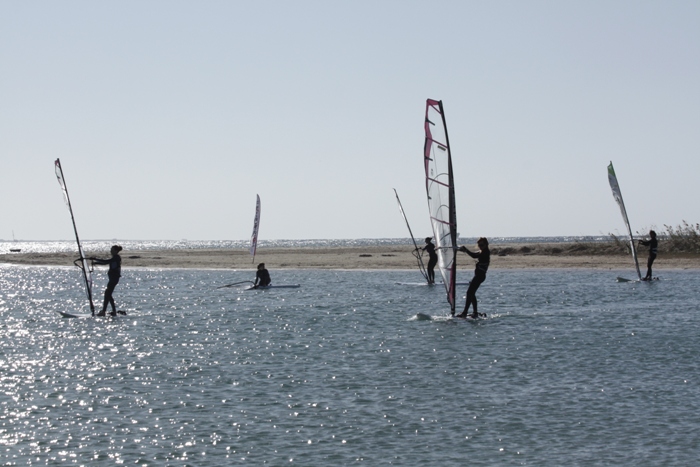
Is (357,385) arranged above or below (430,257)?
below

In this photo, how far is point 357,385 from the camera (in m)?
11.2

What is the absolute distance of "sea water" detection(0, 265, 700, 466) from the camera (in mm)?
8125

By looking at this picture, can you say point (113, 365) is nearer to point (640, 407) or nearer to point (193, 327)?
point (193, 327)

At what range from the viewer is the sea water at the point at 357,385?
8.12 meters

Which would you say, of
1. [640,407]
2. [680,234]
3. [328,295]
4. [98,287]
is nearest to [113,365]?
[640,407]

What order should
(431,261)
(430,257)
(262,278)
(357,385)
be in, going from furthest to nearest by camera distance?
(262,278)
(431,261)
(430,257)
(357,385)

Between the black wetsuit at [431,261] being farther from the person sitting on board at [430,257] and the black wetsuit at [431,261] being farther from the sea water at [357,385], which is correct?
the sea water at [357,385]

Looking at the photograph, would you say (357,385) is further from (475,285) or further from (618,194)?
(618,194)

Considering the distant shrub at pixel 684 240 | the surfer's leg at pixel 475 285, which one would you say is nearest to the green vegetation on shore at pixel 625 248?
the distant shrub at pixel 684 240

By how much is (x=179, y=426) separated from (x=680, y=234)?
1486 inches

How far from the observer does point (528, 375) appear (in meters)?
11.7

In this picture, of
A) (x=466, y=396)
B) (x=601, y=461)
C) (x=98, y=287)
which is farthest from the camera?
(x=98, y=287)

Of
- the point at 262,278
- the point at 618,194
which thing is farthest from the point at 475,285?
the point at 618,194

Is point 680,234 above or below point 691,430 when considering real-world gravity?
above
